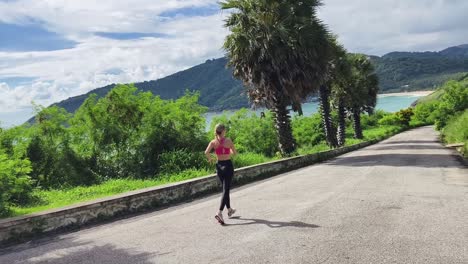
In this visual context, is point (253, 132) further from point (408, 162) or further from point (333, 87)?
point (333, 87)

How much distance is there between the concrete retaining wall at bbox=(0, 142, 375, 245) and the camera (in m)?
7.38

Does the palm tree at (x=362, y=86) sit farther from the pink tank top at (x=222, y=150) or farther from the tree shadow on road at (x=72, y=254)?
the tree shadow on road at (x=72, y=254)

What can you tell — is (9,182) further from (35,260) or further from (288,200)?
(288,200)

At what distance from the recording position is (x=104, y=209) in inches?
345

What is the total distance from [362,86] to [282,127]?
2907cm

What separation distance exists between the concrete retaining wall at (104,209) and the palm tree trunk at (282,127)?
8450 mm

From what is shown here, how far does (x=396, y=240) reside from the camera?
6.07 meters

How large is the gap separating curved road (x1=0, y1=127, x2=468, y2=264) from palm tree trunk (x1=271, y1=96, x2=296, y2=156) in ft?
37.3

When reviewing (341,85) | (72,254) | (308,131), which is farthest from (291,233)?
(308,131)

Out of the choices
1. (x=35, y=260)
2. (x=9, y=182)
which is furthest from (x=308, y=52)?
(x=35, y=260)

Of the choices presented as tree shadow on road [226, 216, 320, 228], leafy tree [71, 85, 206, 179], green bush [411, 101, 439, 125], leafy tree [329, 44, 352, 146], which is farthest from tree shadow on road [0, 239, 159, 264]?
green bush [411, 101, 439, 125]

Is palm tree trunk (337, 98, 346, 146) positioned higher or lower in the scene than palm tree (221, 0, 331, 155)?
lower

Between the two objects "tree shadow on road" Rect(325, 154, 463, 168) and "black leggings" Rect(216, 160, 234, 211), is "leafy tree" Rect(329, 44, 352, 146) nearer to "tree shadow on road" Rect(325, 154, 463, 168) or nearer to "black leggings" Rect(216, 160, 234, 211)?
"tree shadow on road" Rect(325, 154, 463, 168)

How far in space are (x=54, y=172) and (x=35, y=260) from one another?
9.49 metres
